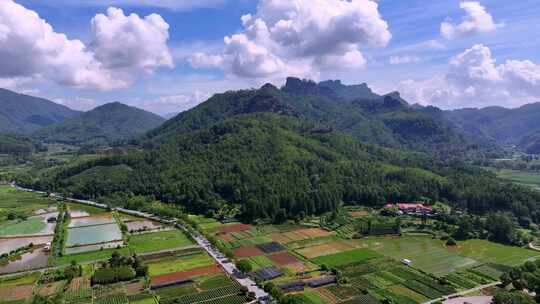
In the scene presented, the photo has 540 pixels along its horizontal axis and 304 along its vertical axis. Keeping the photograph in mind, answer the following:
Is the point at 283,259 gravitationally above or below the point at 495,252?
above

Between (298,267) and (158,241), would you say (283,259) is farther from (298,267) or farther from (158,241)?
(158,241)

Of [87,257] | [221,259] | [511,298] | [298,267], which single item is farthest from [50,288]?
[511,298]

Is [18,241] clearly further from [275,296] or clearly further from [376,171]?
[376,171]

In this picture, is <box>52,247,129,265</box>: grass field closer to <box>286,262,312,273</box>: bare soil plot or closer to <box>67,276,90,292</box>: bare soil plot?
<box>67,276,90,292</box>: bare soil plot

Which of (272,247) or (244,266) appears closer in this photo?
(244,266)

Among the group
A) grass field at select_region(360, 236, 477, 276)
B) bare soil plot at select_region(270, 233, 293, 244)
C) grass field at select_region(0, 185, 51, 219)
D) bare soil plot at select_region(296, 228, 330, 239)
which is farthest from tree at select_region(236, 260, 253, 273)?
grass field at select_region(0, 185, 51, 219)

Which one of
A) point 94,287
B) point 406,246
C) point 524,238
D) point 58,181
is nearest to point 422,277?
point 406,246

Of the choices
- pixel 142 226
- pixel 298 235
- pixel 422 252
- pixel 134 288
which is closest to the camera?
pixel 134 288
